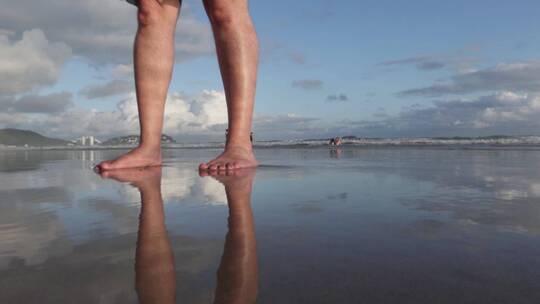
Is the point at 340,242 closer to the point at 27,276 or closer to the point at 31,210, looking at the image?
the point at 27,276

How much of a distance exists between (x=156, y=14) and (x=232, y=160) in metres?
0.97

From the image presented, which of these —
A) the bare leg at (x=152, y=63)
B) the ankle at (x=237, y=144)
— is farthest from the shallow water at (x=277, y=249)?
the bare leg at (x=152, y=63)

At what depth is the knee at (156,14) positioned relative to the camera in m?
2.24

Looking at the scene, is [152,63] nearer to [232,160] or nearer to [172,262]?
[232,160]

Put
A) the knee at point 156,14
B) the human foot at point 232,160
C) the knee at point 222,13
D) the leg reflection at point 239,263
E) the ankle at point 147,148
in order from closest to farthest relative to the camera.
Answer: the leg reflection at point 239,263
the human foot at point 232,160
the knee at point 222,13
the knee at point 156,14
the ankle at point 147,148

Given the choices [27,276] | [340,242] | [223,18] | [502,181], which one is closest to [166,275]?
[27,276]

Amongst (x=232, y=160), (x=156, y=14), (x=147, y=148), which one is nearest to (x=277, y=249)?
(x=232, y=160)

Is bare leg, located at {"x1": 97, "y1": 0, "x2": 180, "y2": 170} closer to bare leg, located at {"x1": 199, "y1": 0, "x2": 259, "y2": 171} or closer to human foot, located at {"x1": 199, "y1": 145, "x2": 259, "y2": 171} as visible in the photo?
bare leg, located at {"x1": 199, "y1": 0, "x2": 259, "y2": 171}

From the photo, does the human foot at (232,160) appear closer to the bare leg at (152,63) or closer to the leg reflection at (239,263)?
the bare leg at (152,63)

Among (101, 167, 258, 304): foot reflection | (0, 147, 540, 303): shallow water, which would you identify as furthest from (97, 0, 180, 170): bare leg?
(101, 167, 258, 304): foot reflection

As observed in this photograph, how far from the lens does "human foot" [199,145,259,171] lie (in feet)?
6.39

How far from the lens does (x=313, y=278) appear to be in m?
0.46

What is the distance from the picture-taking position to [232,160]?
6.72 ft

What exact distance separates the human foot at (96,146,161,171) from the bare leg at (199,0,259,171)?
501 mm
